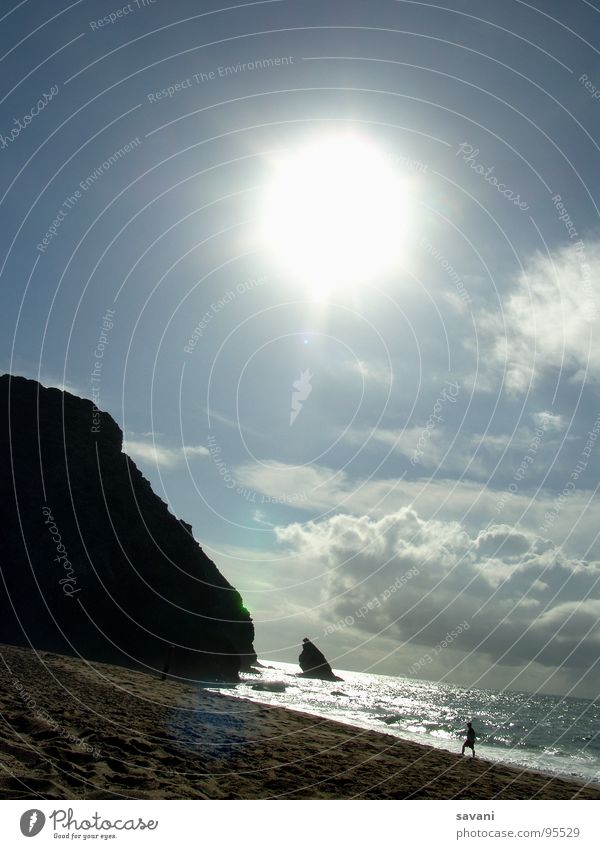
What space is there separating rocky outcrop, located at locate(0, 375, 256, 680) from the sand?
46087mm

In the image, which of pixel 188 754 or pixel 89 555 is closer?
pixel 188 754

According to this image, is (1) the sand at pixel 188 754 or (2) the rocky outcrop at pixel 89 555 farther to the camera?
(2) the rocky outcrop at pixel 89 555

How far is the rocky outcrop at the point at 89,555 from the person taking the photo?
6512 centimetres

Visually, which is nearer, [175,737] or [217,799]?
[217,799]

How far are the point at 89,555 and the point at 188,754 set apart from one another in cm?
6041

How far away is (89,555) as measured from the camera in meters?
66.4

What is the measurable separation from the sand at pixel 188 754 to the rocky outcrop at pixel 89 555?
46.1 metres

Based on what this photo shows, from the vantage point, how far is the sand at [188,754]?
9.34 metres

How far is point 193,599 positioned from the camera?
77.1m

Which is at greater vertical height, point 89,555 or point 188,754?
point 89,555

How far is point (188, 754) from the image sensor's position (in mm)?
11898

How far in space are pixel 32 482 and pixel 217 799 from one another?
2708 inches
